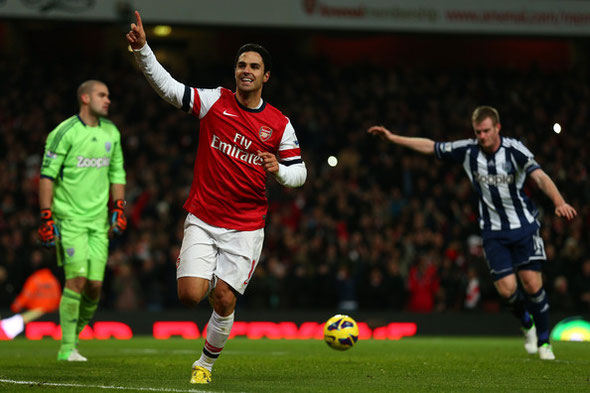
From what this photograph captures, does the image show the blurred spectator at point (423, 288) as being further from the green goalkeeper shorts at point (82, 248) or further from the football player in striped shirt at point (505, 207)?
the green goalkeeper shorts at point (82, 248)

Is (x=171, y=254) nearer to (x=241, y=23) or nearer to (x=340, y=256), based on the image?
(x=340, y=256)

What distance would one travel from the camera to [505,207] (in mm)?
10242

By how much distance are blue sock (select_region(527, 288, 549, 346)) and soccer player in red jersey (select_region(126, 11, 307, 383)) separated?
3.87m

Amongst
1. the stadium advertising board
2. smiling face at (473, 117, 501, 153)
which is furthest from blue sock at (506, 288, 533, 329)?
the stadium advertising board

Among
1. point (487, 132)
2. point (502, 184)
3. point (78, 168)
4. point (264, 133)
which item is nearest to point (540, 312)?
point (502, 184)

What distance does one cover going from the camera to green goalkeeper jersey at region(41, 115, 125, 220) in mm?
9977

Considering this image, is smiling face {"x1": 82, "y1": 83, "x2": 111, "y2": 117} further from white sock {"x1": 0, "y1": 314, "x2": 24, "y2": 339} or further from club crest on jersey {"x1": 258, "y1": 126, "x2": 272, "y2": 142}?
white sock {"x1": 0, "y1": 314, "x2": 24, "y2": 339}

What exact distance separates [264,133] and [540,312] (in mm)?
4207

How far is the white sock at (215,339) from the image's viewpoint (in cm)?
748

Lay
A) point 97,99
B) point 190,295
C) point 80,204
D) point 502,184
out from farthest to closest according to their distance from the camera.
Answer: point 502,184, point 97,99, point 80,204, point 190,295

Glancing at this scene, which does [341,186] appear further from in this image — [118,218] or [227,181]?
[227,181]

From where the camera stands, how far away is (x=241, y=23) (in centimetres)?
2606

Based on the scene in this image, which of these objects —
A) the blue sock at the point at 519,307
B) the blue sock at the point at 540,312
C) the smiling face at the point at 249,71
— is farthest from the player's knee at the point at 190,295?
the blue sock at the point at 540,312

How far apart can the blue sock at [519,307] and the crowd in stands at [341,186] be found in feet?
27.8
